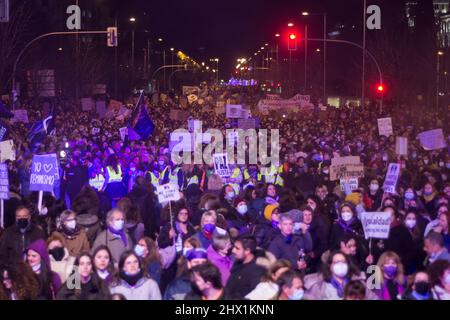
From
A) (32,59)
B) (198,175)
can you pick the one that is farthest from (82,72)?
(198,175)

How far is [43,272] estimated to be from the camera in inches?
334

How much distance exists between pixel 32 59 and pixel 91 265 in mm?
46732

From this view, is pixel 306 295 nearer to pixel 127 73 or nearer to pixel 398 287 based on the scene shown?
pixel 398 287

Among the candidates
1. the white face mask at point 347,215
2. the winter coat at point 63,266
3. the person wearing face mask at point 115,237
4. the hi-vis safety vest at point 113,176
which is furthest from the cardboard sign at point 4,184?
the white face mask at point 347,215

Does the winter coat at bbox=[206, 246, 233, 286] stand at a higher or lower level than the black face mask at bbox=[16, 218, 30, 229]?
lower

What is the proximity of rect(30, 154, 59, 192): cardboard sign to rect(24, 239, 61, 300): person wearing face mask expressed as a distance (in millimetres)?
4451

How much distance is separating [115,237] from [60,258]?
3.07 feet

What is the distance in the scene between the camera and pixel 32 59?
2098 inches

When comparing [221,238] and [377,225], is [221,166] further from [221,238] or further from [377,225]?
[221,238]

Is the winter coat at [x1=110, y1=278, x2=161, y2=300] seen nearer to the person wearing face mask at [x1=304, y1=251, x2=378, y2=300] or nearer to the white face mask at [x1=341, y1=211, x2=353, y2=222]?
the person wearing face mask at [x1=304, y1=251, x2=378, y2=300]

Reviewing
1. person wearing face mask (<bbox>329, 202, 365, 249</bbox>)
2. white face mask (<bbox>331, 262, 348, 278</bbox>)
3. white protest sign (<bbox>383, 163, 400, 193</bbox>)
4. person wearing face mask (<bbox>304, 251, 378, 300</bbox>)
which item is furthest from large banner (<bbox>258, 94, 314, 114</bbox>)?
white face mask (<bbox>331, 262, 348, 278</bbox>)

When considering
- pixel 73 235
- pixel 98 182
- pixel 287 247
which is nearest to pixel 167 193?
pixel 73 235

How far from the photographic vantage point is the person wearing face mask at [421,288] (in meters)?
7.69

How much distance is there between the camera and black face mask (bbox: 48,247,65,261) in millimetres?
9141
